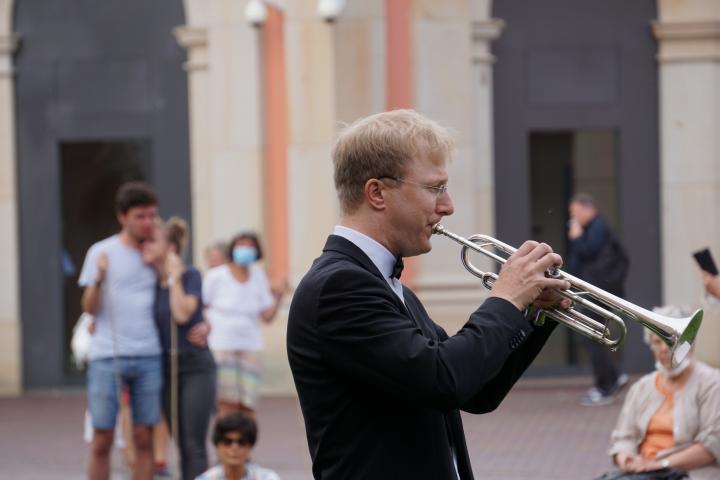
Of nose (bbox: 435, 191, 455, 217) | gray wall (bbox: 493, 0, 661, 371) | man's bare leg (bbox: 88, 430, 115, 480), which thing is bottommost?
man's bare leg (bbox: 88, 430, 115, 480)

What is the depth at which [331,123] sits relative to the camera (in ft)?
43.5

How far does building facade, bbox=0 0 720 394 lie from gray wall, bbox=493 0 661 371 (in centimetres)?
2

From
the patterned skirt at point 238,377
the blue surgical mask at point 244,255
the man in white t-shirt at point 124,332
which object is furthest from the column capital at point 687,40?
the man in white t-shirt at point 124,332

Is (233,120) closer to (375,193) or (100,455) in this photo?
(100,455)

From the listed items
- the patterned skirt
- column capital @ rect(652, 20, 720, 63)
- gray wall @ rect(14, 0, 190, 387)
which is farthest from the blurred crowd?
column capital @ rect(652, 20, 720, 63)

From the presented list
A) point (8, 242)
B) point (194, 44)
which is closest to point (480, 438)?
point (194, 44)

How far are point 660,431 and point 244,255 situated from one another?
4.02 metres

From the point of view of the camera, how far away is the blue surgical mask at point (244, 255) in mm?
9602

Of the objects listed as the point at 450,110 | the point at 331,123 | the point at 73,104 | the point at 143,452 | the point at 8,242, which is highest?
the point at 73,104

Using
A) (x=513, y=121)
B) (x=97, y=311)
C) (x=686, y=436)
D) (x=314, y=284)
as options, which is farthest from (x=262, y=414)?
(x=314, y=284)

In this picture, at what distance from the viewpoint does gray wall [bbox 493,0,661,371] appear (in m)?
13.9

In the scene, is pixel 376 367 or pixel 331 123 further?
pixel 331 123

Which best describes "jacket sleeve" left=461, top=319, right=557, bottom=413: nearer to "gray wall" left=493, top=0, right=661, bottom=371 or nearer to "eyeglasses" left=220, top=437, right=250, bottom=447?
"eyeglasses" left=220, top=437, right=250, bottom=447

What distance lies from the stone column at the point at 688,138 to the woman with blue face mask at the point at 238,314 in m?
5.16
